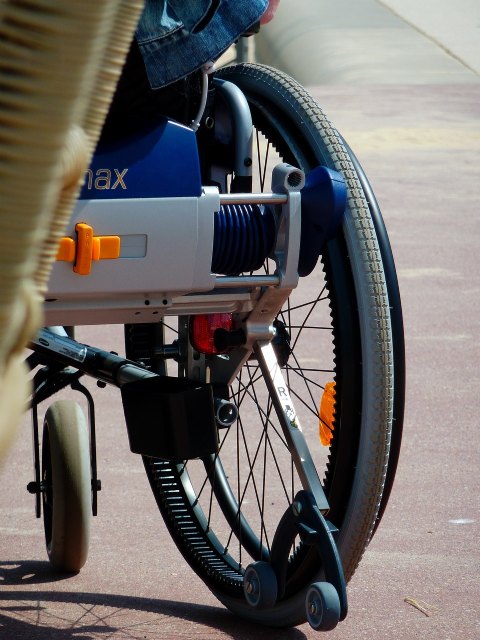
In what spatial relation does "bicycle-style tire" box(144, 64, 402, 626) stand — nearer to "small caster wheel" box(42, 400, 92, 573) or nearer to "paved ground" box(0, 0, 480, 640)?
"paved ground" box(0, 0, 480, 640)

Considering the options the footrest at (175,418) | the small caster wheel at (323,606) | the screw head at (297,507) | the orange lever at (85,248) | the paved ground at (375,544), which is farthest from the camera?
the paved ground at (375,544)

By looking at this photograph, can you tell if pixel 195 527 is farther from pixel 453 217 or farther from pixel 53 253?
pixel 453 217

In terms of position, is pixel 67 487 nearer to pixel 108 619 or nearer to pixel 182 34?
pixel 108 619

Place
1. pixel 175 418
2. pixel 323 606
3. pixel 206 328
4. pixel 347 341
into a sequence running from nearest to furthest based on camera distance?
1. pixel 323 606
2. pixel 347 341
3. pixel 175 418
4. pixel 206 328

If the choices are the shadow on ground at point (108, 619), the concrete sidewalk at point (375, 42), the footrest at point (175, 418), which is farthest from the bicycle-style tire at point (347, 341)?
the concrete sidewalk at point (375, 42)

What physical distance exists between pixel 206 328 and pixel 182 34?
0.67 m

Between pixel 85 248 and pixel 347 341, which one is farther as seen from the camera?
pixel 347 341

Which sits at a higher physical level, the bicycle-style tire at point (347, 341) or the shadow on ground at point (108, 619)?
the bicycle-style tire at point (347, 341)

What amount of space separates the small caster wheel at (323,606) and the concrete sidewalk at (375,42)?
40.6ft

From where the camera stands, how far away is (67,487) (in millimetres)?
2666

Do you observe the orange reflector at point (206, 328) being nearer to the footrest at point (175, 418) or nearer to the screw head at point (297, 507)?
the footrest at point (175, 418)

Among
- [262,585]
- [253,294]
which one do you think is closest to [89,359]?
[253,294]

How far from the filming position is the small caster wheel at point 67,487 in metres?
2.67

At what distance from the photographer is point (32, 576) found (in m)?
2.75
